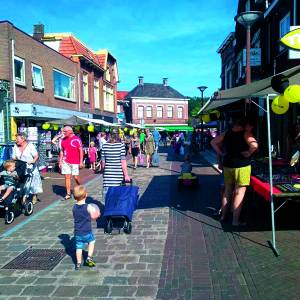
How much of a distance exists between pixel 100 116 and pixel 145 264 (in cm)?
2818

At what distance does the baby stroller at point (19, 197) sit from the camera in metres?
7.05

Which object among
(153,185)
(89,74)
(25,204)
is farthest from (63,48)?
(25,204)

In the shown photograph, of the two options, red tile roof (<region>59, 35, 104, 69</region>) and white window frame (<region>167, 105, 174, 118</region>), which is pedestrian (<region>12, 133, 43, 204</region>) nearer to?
red tile roof (<region>59, 35, 104, 69</region>)

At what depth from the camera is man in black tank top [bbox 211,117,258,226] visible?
6238mm

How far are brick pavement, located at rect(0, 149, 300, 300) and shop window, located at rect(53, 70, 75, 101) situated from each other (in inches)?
634

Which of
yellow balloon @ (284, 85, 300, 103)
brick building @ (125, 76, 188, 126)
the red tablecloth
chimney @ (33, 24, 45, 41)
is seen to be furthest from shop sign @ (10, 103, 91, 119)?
brick building @ (125, 76, 188, 126)

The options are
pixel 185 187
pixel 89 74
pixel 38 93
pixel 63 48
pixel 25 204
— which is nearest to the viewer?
pixel 25 204

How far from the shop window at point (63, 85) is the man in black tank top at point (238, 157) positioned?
17523 millimetres

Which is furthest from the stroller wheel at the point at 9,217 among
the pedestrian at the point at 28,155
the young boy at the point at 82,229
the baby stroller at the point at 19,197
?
the young boy at the point at 82,229

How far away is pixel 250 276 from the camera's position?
14.5 feet

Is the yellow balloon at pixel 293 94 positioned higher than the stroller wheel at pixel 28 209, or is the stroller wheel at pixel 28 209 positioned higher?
the yellow balloon at pixel 293 94

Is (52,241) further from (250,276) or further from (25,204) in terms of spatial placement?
(250,276)

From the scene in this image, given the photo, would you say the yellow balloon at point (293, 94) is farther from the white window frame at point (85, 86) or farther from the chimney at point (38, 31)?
the chimney at point (38, 31)

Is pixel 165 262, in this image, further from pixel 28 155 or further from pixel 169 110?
pixel 169 110
